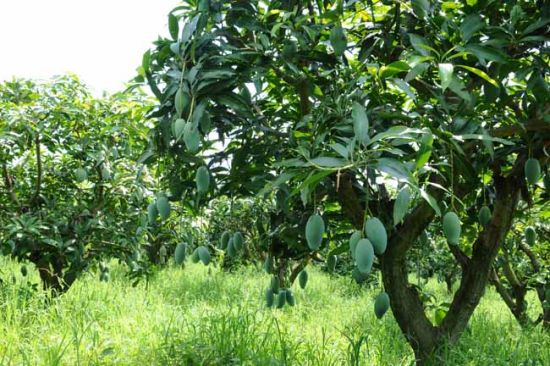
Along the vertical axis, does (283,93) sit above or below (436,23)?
below

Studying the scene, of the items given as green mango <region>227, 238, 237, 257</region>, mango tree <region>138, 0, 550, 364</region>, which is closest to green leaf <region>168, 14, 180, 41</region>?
mango tree <region>138, 0, 550, 364</region>

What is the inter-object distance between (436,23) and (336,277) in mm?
6880

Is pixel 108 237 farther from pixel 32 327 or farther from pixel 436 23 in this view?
pixel 436 23

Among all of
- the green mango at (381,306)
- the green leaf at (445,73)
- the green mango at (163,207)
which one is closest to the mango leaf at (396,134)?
the green leaf at (445,73)

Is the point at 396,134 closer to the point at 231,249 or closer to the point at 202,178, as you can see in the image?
the point at 202,178

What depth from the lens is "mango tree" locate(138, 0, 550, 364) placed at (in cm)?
104

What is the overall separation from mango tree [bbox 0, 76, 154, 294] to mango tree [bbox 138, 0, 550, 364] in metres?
1.35

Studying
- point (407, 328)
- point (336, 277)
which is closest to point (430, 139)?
point (407, 328)

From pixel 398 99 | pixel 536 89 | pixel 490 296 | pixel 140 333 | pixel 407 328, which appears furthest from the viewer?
pixel 490 296

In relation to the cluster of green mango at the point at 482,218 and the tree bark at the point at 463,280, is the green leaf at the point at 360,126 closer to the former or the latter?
the cluster of green mango at the point at 482,218

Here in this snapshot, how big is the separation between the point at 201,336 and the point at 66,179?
1618 mm

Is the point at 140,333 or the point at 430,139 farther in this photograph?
the point at 140,333

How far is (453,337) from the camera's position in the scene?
2014mm

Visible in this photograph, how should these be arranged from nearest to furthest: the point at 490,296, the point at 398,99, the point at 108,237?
1. the point at 398,99
2. the point at 108,237
3. the point at 490,296
